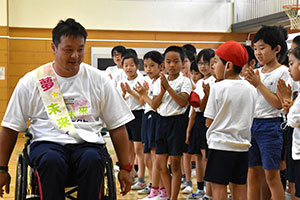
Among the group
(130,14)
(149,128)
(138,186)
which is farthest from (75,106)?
(130,14)

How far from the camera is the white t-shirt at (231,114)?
2635 millimetres

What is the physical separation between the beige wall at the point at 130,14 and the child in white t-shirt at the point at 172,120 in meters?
5.85

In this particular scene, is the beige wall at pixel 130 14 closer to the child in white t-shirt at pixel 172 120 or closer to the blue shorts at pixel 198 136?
the blue shorts at pixel 198 136

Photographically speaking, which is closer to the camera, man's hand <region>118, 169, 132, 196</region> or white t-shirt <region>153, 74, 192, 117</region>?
man's hand <region>118, 169, 132, 196</region>

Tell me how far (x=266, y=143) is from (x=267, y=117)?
174 mm

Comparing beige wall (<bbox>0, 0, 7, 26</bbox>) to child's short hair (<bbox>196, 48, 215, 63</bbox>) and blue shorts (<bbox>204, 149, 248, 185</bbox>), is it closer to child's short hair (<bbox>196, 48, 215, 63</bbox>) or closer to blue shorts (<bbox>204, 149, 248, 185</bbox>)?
child's short hair (<bbox>196, 48, 215, 63</bbox>)

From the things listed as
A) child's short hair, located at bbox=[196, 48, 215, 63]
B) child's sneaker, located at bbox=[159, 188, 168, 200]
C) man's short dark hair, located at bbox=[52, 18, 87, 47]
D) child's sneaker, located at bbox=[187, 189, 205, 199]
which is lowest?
child's sneaker, located at bbox=[187, 189, 205, 199]

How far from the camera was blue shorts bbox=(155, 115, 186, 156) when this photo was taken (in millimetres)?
3479

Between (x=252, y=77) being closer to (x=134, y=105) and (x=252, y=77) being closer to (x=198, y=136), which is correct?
(x=198, y=136)

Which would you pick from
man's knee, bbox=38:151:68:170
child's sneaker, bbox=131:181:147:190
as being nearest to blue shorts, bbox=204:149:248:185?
man's knee, bbox=38:151:68:170

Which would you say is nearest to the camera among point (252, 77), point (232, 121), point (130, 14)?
point (232, 121)

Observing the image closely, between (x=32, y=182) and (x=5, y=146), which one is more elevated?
(x=5, y=146)

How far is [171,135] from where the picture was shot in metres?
3.52

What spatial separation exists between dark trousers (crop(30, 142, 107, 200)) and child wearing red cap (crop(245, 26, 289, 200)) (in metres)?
1.24
